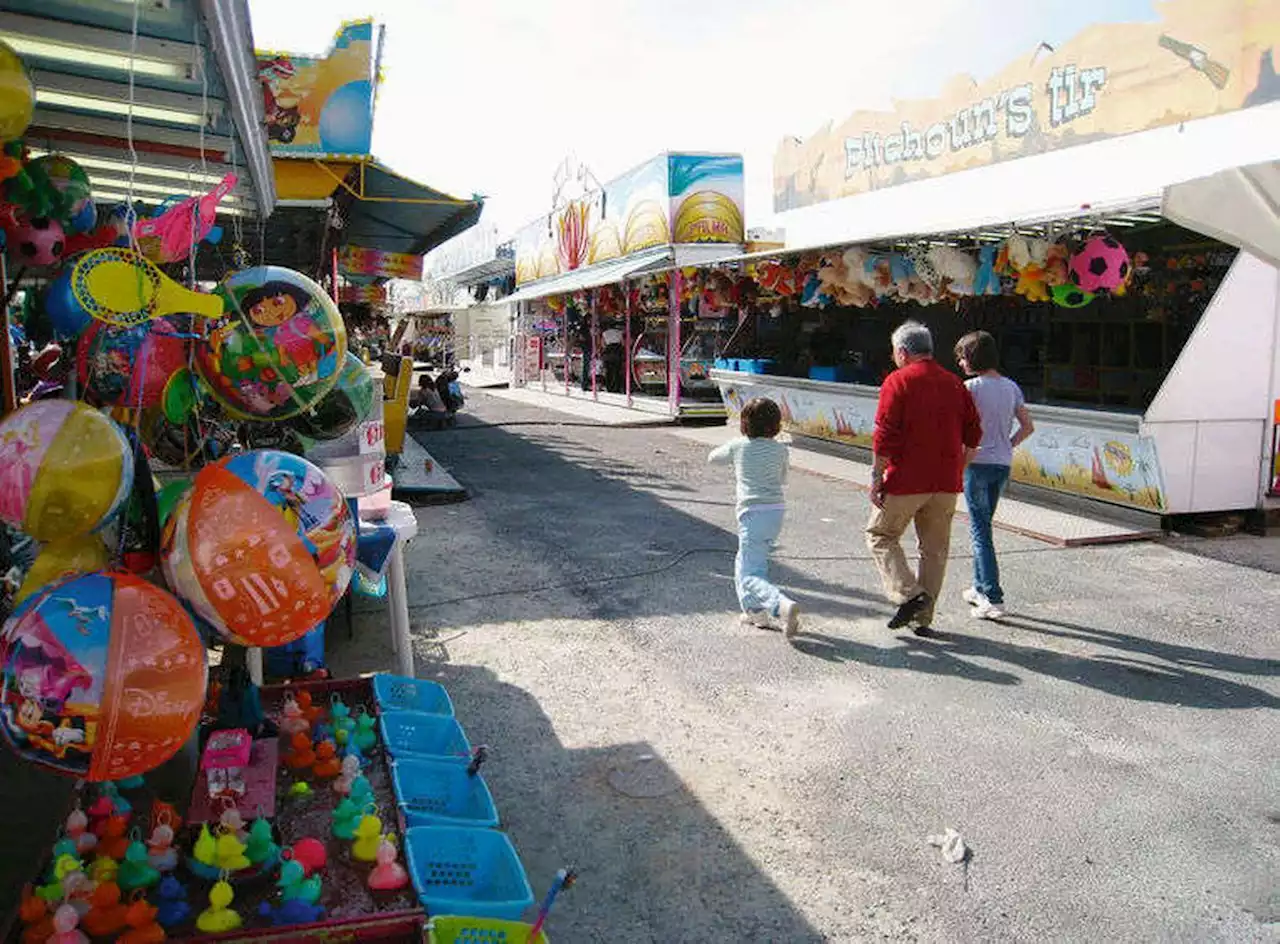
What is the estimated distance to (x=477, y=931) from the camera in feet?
8.02

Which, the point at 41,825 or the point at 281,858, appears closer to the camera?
the point at 281,858

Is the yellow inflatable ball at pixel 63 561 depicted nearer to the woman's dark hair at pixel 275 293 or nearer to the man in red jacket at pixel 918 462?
the woman's dark hair at pixel 275 293

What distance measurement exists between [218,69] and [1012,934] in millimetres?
3589

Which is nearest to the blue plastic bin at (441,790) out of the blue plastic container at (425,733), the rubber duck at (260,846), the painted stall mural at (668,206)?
the blue plastic container at (425,733)

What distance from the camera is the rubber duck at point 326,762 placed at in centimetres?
339

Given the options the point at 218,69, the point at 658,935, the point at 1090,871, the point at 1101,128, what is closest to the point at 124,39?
the point at 218,69

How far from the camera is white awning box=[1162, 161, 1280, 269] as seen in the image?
11.6 feet

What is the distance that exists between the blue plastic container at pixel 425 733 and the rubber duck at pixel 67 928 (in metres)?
1.38

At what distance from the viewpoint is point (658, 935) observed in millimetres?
3023

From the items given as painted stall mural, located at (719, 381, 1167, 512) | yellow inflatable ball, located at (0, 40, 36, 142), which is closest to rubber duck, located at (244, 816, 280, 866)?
yellow inflatable ball, located at (0, 40, 36, 142)

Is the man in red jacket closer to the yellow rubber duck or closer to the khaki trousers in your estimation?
the khaki trousers

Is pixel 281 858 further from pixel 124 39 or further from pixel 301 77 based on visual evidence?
pixel 301 77

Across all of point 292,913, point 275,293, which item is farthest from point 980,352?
point 292,913

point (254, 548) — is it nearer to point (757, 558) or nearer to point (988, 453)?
point (757, 558)
